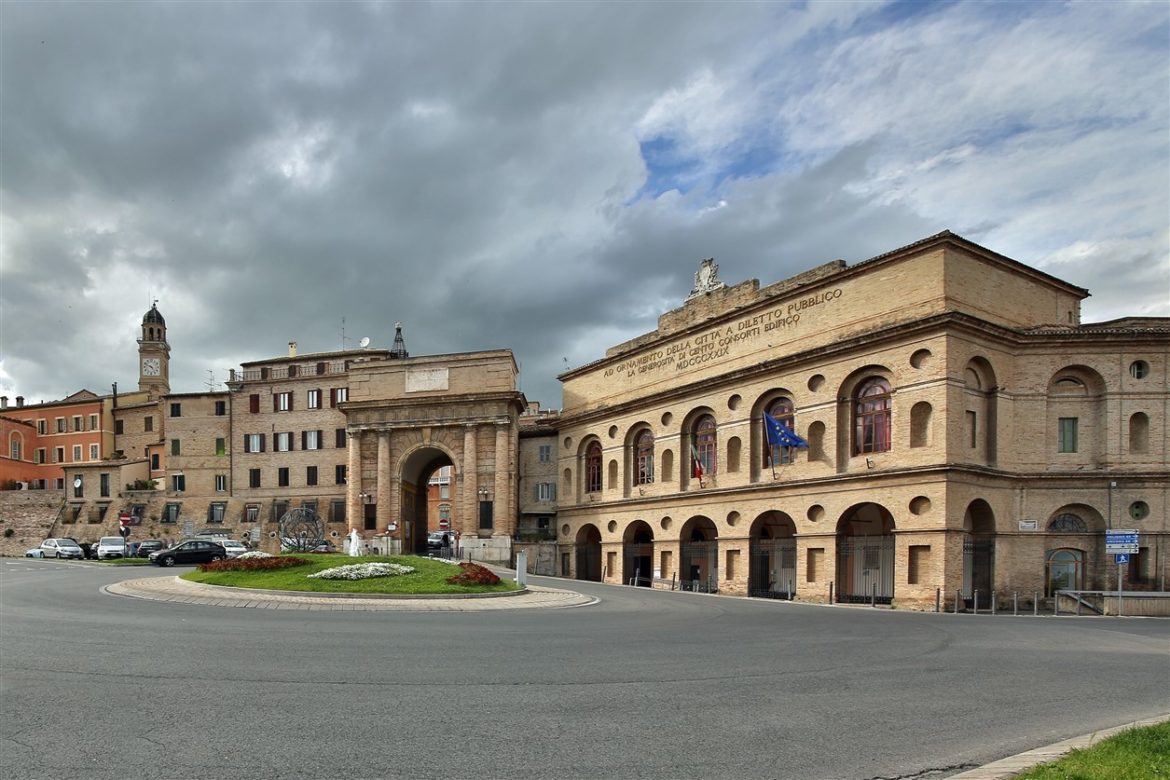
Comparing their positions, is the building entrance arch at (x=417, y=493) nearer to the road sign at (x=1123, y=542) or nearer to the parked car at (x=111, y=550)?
the parked car at (x=111, y=550)

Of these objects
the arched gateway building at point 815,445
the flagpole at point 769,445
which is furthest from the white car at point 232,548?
the flagpole at point 769,445

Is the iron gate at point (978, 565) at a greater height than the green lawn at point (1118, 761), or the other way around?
the green lawn at point (1118, 761)

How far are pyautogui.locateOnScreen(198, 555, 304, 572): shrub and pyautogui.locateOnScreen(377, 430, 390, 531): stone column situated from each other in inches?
1000

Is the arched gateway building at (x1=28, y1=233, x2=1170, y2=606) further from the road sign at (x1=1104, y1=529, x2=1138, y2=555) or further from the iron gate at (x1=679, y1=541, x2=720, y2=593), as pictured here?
the road sign at (x1=1104, y1=529, x2=1138, y2=555)

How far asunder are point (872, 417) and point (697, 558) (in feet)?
45.5

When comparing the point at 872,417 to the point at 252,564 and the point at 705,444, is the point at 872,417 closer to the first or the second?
the point at 705,444

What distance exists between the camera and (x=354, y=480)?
54.2 metres

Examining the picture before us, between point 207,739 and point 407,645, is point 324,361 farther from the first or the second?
point 207,739

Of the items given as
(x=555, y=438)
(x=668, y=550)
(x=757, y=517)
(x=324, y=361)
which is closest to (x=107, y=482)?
(x=324, y=361)

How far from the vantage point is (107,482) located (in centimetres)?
6353

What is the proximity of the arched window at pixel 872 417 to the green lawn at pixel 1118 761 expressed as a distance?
24.4 m

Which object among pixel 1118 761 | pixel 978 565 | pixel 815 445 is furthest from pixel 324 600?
pixel 978 565

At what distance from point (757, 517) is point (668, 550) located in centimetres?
748

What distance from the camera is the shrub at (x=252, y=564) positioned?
2620 centimetres
